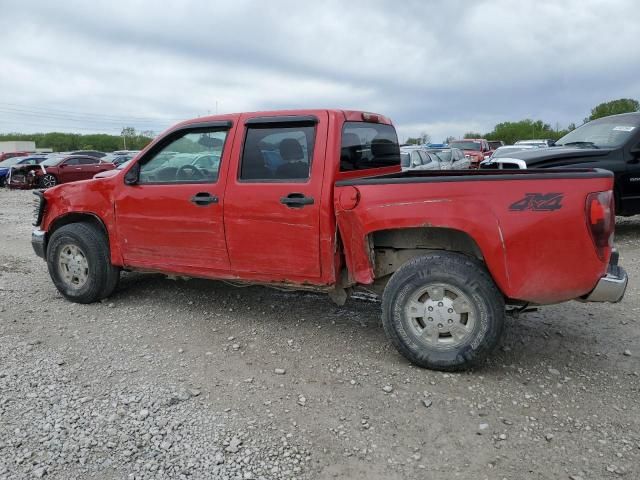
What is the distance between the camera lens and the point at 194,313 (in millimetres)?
5012

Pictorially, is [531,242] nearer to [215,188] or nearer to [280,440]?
[280,440]

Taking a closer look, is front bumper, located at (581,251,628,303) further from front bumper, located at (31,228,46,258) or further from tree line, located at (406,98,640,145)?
tree line, located at (406,98,640,145)

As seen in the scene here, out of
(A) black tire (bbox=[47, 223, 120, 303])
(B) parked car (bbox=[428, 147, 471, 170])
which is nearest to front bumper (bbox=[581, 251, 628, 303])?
(A) black tire (bbox=[47, 223, 120, 303])

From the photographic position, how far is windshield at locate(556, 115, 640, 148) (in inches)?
319

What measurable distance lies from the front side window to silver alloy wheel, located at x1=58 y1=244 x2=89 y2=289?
109 centimetres

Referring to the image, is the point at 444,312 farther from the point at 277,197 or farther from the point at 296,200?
the point at 277,197

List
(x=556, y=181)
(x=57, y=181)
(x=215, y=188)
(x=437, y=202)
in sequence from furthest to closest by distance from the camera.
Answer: (x=57, y=181)
(x=215, y=188)
(x=437, y=202)
(x=556, y=181)

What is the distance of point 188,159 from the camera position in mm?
4645

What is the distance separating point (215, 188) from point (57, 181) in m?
18.8

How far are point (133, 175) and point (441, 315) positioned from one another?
10.1 feet

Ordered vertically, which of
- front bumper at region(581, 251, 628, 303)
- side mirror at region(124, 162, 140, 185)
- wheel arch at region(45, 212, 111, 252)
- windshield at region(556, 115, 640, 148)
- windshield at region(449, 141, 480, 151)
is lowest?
front bumper at region(581, 251, 628, 303)

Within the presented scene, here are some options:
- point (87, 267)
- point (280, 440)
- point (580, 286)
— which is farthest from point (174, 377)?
point (580, 286)

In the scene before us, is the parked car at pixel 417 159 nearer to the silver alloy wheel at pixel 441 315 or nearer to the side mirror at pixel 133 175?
the side mirror at pixel 133 175

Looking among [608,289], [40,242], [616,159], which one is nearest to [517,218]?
[608,289]
